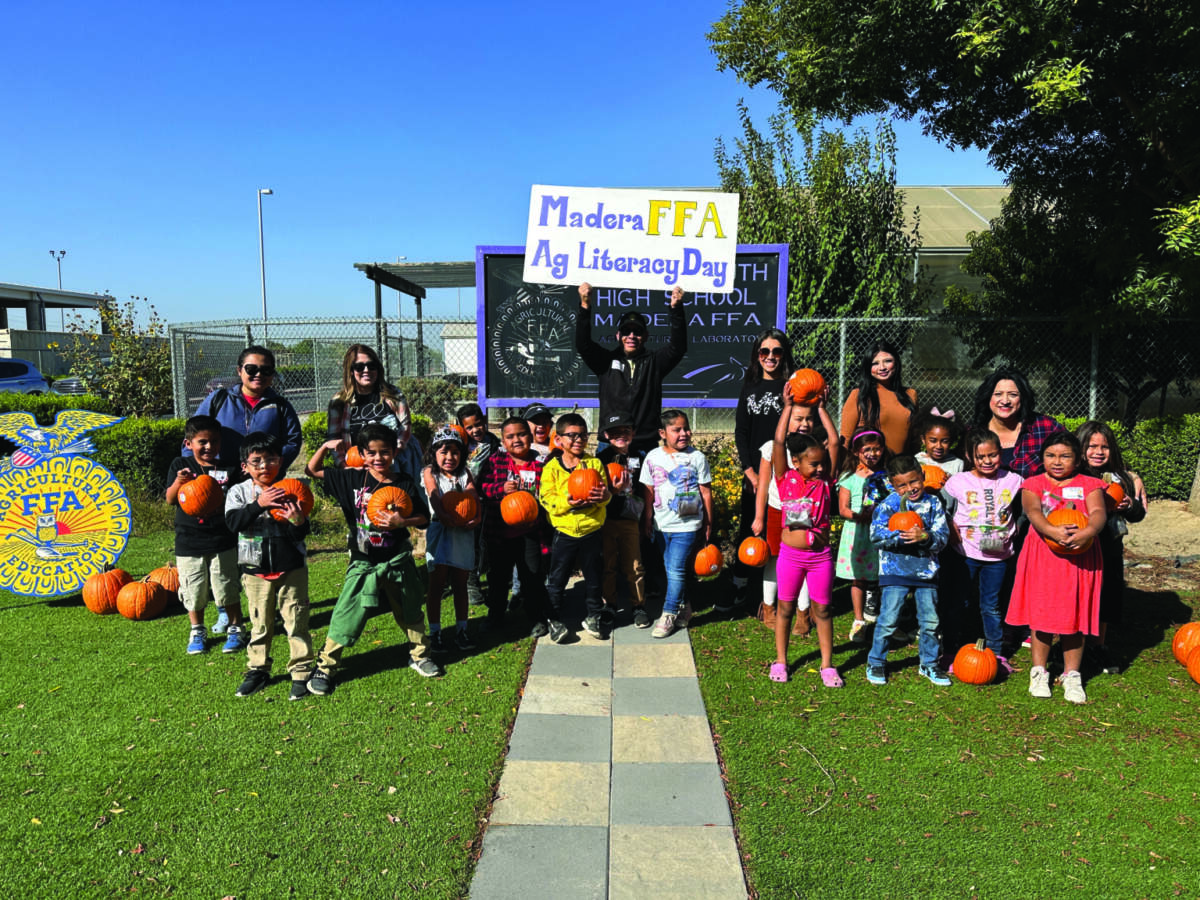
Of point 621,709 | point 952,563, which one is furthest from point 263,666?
point 952,563

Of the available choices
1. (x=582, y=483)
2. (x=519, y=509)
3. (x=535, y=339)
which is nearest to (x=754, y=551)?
(x=582, y=483)

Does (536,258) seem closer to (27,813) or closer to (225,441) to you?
(225,441)

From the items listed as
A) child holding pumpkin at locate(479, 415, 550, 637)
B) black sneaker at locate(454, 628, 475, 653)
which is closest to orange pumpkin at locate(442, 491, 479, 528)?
child holding pumpkin at locate(479, 415, 550, 637)

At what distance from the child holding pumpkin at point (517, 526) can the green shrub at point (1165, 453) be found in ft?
24.6

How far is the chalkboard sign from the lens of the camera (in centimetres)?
838

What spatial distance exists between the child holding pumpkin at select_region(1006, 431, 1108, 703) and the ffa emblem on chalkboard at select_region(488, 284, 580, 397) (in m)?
5.08

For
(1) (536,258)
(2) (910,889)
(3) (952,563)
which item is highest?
(1) (536,258)

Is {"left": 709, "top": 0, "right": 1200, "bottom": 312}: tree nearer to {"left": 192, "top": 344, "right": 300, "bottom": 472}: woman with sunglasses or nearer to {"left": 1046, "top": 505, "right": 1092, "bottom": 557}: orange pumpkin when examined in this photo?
{"left": 1046, "top": 505, "right": 1092, "bottom": 557}: orange pumpkin

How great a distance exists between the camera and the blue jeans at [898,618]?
4.65 metres

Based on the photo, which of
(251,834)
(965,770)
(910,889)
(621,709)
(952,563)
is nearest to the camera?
(910,889)

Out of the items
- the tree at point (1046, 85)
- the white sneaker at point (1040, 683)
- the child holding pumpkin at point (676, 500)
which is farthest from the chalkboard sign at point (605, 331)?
the white sneaker at point (1040, 683)

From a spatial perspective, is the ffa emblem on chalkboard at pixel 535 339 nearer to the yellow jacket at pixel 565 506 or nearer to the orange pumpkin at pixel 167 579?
the yellow jacket at pixel 565 506

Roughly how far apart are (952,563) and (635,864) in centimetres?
283

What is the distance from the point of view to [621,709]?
447cm
